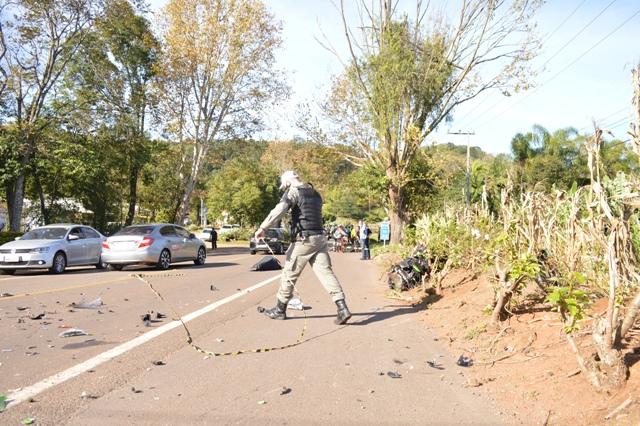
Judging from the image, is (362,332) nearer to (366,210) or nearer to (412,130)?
(412,130)

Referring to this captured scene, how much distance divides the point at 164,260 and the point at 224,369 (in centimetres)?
1322

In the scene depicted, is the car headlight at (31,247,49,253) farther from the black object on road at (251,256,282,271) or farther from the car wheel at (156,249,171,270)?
the black object on road at (251,256,282,271)

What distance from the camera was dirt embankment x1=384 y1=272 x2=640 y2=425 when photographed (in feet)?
12.8

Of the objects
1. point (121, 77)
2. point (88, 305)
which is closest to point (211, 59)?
point (121, 77)

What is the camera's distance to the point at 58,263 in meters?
16.6

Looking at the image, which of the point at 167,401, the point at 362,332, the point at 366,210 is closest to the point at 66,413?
the point at 167,401

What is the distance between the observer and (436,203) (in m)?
27.2

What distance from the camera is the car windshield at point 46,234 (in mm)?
17219

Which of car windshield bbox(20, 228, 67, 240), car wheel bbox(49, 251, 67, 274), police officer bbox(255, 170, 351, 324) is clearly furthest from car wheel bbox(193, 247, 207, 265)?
police officer bbox(255, 170, 351, 324)

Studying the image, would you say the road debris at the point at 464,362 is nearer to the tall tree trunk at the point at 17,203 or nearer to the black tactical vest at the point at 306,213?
the black tactical vest at the point at 306,213

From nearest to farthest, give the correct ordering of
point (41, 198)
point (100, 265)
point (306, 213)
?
point (306, 213) → point (100, 265) → point (41, 198)

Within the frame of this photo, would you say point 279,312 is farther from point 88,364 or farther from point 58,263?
point 58,263

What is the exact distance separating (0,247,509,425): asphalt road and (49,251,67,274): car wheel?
7.29m

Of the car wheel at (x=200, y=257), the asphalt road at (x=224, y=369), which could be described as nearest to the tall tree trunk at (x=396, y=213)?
the car wheel at (x=200, y=257)
